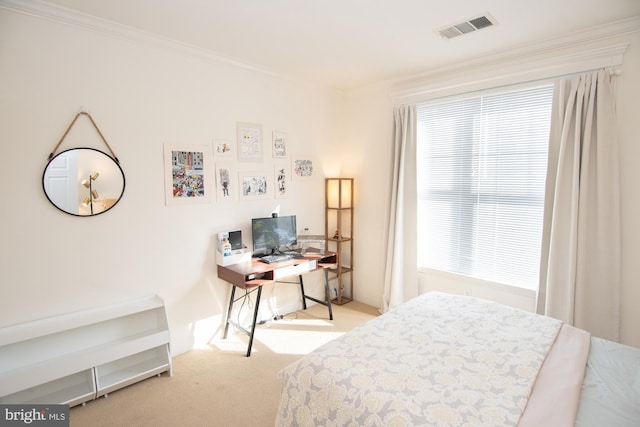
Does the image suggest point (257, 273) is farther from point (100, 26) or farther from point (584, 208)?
point (584, 208)

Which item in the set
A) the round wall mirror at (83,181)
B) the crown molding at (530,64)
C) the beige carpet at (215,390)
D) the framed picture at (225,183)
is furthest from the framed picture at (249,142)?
the beige carpet at (215,390)

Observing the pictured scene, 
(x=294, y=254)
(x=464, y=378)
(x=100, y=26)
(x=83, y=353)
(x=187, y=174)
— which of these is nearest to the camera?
(x=464, y=378)

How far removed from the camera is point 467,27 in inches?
96.0

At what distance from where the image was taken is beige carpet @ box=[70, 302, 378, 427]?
215 cm

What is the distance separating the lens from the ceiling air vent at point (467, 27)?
7.63 ft

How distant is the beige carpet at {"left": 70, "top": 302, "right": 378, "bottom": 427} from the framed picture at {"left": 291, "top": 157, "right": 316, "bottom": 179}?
1.66 metres

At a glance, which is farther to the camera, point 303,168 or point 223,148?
point 303,168

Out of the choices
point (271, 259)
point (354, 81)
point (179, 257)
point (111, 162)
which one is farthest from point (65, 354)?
point (354, 81)

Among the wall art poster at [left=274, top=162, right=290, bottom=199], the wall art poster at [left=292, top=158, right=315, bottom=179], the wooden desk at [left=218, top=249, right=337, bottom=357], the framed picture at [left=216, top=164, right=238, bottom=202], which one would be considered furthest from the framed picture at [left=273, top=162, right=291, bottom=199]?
the wooden desk at [left=218, top=249, right=337, bottom=357]

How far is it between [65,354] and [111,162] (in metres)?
1.36

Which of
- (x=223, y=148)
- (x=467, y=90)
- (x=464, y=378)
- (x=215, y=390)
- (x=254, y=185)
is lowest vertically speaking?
(x=215, y=390)

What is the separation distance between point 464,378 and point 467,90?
2604 millimetres

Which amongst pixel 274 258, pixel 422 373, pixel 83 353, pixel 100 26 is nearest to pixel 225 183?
pixel 274 258

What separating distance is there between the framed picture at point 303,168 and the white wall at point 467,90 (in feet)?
1.67
